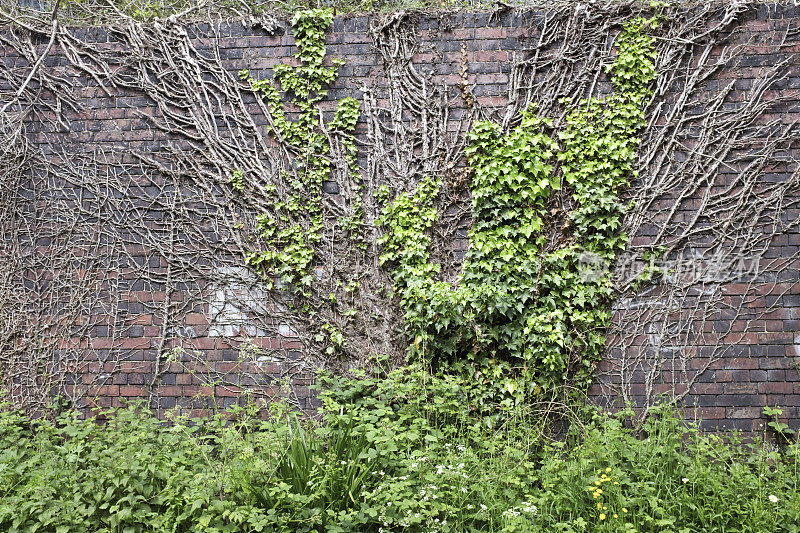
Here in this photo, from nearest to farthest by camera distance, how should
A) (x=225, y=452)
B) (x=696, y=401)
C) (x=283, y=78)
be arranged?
1. (x=225, y=452)
2. (x=696, y=401)
3. (x=283, y=78)

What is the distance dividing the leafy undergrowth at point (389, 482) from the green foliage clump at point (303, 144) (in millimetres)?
1188

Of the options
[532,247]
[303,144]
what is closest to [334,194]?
[303,144]

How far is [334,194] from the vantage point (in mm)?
4105

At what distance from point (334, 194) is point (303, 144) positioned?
1.50 feet

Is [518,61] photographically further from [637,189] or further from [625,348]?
[625,348]

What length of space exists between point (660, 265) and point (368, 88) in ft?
8.52

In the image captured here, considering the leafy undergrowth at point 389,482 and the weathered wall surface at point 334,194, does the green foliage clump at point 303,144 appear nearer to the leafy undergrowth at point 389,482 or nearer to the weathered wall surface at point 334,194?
the weathered wall surface at point 334,194

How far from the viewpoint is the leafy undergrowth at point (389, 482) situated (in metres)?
2.64

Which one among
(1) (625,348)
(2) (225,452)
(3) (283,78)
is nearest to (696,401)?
(1) (625,348)

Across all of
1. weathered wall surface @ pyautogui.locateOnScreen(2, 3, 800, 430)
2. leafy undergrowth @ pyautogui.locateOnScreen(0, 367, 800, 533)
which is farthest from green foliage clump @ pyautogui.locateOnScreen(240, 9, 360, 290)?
leafy undergrowth @ pyautogui.locateOnScreen(0, 367, 800, 533)

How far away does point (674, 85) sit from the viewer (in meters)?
3.96

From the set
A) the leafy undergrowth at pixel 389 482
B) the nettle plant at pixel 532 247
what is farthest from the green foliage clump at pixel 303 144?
the leafy undergrowth at pixel 389 482

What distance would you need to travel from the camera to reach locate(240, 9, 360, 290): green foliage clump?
4043mm

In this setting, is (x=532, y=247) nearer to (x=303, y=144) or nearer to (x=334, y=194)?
(x=334, y=194)
